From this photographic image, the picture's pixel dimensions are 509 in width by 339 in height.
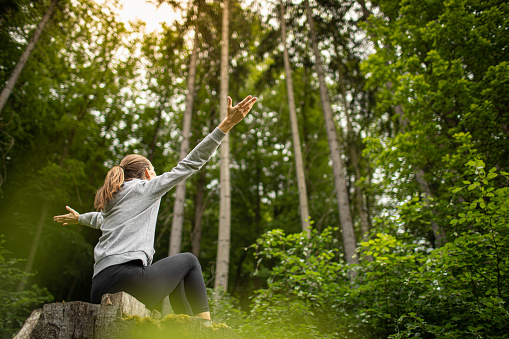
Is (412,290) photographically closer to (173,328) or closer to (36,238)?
(173,328)

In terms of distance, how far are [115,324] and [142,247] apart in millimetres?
485

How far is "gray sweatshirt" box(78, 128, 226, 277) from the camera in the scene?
1916 millimetres

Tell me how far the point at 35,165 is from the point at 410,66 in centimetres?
1164

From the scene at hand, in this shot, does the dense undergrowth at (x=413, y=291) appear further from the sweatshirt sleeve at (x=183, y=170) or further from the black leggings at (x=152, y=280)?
the sweatshirt sleeve at (x=183, y=170)

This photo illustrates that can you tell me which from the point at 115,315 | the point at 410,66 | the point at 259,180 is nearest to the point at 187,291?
the point at 115,315

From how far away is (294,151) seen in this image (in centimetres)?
997

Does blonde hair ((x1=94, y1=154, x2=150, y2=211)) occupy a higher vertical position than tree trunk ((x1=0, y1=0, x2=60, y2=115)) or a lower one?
lower

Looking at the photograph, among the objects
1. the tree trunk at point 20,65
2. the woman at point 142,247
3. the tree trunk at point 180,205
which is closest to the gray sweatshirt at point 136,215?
the woman at point 142,247

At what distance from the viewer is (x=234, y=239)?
1468cm

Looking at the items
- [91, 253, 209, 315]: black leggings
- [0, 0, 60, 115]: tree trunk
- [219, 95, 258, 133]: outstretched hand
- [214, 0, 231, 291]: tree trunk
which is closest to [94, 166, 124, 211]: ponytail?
[91, 253, 209, 315]: black leggings

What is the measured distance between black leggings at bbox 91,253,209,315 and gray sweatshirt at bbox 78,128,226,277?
0.21 feet

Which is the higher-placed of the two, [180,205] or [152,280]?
[180,205]

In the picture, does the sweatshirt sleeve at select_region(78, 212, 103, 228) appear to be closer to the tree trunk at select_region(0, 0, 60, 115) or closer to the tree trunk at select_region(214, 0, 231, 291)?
the tree trunk at select_region(214, 0, 231, 291)

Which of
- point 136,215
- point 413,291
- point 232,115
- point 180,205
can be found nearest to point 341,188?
point 180,205
